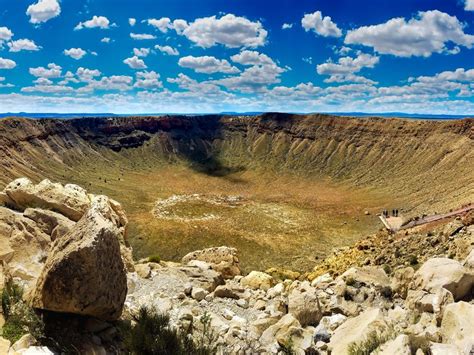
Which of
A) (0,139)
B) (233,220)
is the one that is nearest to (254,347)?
(233,220)

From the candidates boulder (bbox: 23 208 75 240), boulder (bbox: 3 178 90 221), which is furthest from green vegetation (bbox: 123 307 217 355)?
boulder (bbox: 3 178 90 221)

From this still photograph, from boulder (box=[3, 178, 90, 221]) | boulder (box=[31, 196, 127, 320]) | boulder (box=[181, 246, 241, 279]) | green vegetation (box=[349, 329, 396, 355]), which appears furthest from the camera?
boulder (box=[181, 246, 241, 279])

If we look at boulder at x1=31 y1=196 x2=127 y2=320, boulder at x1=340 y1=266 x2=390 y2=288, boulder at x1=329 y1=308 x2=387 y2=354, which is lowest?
boulder at x1=340 y1=266 x2=390 y2=288

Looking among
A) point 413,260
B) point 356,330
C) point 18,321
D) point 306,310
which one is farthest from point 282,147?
point 18,321

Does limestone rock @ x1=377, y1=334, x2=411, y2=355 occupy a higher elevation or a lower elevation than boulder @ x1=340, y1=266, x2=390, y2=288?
higher

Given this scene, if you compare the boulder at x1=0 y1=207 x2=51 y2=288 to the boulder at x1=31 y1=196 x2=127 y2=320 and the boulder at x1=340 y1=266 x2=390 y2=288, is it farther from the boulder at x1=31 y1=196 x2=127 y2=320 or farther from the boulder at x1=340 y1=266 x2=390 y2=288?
the boulder at x1=340 y1=266 x2=390 y2=288

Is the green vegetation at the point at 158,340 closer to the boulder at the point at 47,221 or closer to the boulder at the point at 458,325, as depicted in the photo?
the boulder at the point at 458,325
